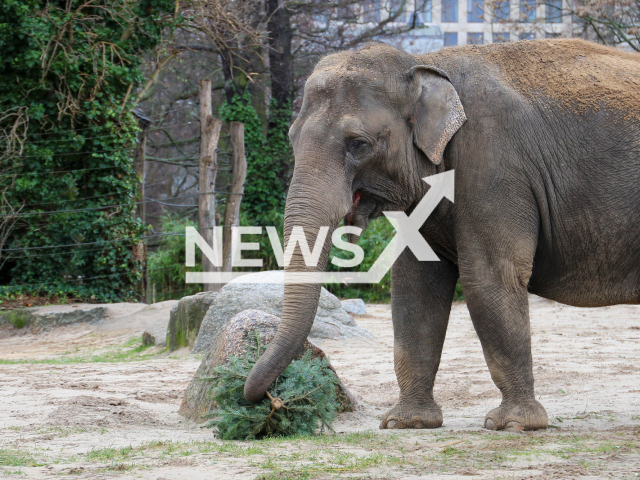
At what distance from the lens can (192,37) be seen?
24.7m

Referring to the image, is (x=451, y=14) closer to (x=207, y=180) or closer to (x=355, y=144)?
(x=207, y=180)

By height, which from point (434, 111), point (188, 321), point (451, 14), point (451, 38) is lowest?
point (188, 321)

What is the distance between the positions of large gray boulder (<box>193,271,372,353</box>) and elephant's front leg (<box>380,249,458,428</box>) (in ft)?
13.8

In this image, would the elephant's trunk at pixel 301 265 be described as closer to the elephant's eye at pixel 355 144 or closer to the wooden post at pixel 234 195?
the elephant's eye at pixel 355 144

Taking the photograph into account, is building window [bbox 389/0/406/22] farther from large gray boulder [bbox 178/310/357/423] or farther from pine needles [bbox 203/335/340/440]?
pine needles [bbox 203/335/340/440]

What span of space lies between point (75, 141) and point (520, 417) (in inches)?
493

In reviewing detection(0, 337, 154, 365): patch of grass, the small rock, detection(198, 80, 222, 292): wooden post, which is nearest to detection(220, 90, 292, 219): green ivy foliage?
detection(198, 80, 222, 292): wooden post

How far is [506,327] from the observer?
507 cm

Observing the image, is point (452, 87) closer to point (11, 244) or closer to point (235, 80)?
point (11, 244)

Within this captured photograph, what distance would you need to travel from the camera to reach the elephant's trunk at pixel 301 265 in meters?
4.60

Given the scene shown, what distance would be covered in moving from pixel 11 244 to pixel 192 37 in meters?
11.2

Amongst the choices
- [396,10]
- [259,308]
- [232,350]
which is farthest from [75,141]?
[396,10]

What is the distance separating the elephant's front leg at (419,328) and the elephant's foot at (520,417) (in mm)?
596

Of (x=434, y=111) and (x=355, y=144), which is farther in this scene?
(x=434, y=111)
